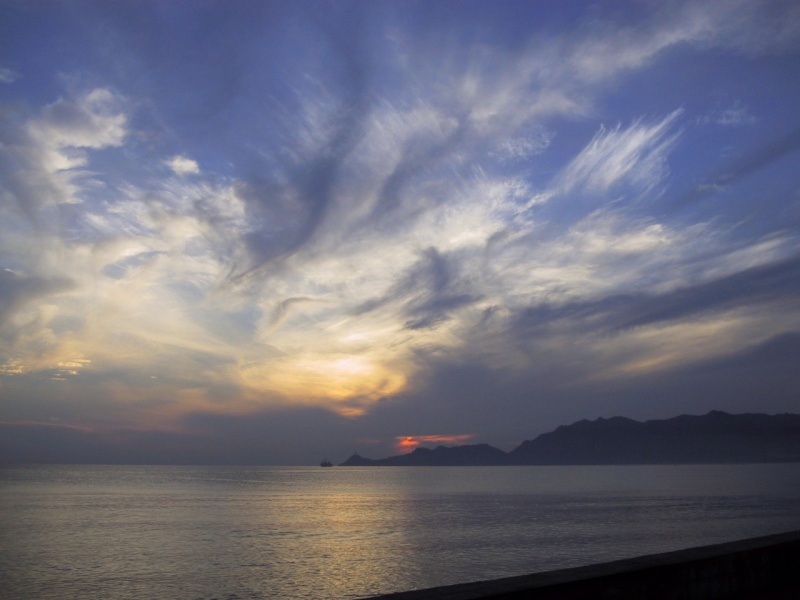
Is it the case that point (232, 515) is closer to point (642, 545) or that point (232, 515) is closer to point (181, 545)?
point (181, 545)

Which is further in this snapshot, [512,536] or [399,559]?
[512,536]

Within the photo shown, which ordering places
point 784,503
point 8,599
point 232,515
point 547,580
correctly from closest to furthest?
point 547,580
point 8,599
point 232,515
point 784,503

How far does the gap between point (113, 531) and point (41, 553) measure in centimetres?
1120

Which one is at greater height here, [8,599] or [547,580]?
[547,580]

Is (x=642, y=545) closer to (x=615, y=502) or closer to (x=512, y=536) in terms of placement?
(x=512, y=536)

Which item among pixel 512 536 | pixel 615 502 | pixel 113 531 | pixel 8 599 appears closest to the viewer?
pixel 8 599

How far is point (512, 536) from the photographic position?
41.2m

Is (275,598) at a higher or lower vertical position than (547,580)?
lower

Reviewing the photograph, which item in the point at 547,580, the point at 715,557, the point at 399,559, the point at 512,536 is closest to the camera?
the point at 547,580

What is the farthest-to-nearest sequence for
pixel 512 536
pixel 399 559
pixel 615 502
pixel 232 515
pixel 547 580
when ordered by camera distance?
pixel 615 502 → pixel 232 515 → pixel 512 536 → pixel 399 559 → pixel 547 580

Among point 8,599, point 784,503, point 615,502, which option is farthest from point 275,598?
point 784,503

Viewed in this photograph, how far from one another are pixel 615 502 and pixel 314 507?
117ft

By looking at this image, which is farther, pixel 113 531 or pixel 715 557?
pixel 113 531

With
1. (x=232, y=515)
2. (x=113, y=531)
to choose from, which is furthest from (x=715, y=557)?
(x=232, y=515)
